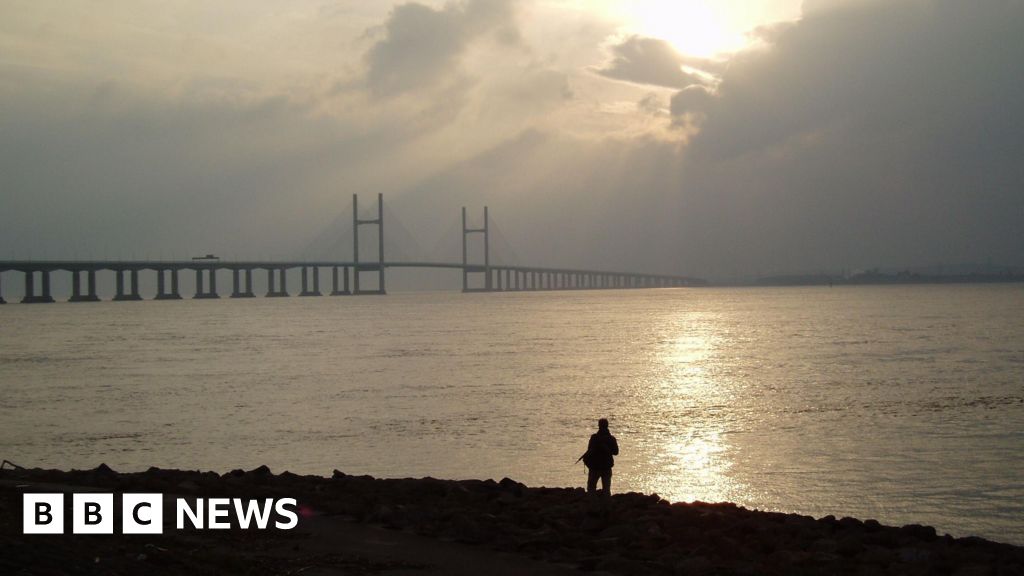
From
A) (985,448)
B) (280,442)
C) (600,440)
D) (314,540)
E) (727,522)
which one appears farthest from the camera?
(280,442)

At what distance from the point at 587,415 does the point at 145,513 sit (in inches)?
533

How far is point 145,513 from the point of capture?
8102 mm

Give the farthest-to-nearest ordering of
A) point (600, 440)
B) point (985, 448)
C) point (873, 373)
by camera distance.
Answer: point (873, 373), point (985, 448), point (600, 440)

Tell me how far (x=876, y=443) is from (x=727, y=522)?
879 centimetres

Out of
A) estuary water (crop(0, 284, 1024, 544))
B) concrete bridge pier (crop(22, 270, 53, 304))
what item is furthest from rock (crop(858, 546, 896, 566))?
concrete bridge pier (crop(22, 270, 53, 304))

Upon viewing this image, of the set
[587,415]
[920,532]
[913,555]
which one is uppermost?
[913,555]

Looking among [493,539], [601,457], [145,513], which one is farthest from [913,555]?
[145,513]

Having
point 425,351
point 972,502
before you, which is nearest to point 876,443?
point 972,502

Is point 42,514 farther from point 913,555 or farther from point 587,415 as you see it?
point 587,415

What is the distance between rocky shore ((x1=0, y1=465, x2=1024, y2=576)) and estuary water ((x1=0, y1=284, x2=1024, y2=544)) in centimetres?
300

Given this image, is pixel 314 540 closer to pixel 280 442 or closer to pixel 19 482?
pixel 19 482

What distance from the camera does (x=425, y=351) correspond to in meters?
41.8

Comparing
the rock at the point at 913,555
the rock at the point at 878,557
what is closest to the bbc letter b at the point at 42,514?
the rock at the point at 878,557

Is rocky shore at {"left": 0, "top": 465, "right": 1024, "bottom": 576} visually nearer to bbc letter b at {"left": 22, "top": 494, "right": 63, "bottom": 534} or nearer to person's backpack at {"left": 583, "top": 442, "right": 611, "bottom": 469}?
bbc letter b at {"left": 22, "top": 494, "right": 63, "bottom": 534}
